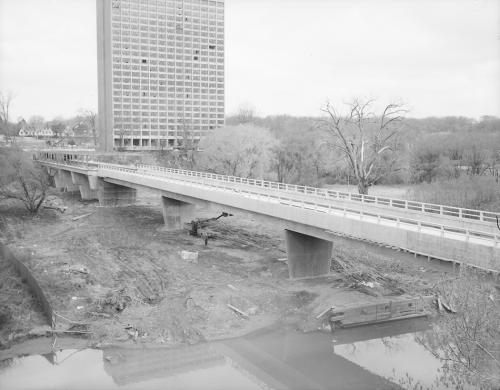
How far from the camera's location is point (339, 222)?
1016 inches

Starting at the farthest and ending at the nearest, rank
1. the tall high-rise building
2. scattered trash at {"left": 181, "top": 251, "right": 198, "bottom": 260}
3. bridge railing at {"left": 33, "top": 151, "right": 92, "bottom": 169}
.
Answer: the tall high-rise building < bridge railing at {"left": 33, "top": 151, "right": 92, "bottom": 169} < scattered trash at {"left": 181, "top": 251, "right": 198, "bottom": 260}

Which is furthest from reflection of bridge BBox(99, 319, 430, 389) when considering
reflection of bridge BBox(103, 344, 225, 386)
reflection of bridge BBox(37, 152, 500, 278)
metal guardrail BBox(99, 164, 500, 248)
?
metal guardrail BBox(99, 164, 500, 248)

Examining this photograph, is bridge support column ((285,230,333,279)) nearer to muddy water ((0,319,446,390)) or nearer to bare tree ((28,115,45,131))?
muddy water ((0,319,446,390))

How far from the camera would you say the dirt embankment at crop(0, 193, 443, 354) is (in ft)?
80.5

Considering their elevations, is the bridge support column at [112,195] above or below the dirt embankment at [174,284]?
above

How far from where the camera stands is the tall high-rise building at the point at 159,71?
123m

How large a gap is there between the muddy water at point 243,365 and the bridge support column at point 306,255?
7836 millimetres

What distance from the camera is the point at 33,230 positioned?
49.6 meters

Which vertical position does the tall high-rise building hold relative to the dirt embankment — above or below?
above

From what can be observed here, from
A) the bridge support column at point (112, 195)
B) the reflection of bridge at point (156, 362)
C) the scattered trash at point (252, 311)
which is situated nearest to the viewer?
the reflection of bridge at point (156, 362)

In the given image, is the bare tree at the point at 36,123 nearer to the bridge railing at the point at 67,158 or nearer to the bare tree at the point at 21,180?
the bridge railing at the point at 67,158

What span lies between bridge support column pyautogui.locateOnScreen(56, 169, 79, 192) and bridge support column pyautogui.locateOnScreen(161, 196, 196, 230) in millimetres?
38980

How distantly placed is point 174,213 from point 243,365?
29151mm

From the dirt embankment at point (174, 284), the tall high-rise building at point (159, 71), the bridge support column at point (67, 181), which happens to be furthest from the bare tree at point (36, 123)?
the dirt embankment at point (174, 284)
